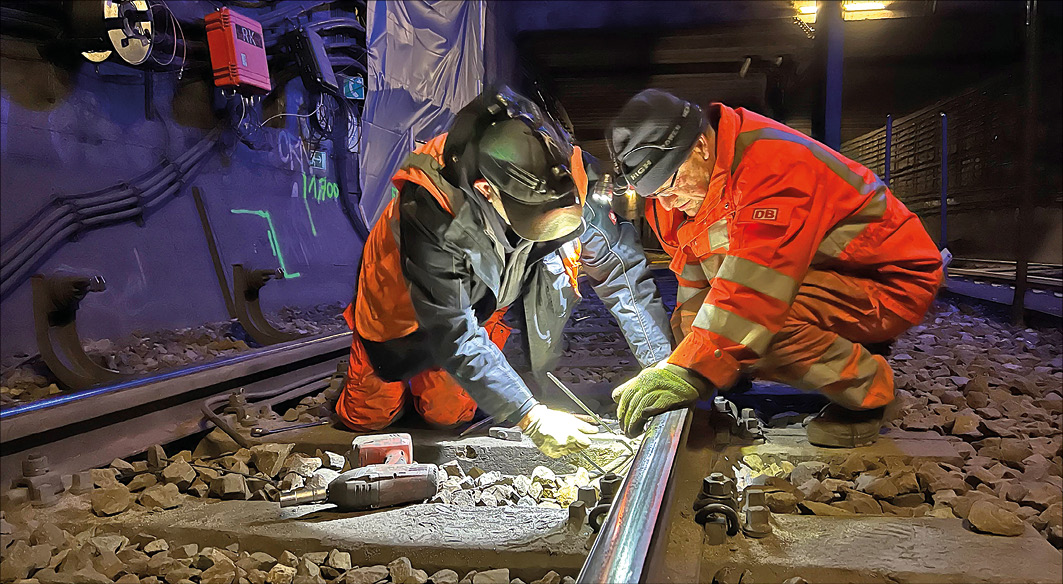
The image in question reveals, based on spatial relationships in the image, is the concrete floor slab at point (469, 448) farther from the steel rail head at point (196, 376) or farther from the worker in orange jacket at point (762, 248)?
the steel rail head at point (196, 376)

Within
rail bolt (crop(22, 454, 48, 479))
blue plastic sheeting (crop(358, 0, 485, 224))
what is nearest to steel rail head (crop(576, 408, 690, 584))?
blue plastic sheeting (crop(358, 0, 485, 224))

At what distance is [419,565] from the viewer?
4.14 feet

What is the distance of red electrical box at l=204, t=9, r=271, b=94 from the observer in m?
3.84

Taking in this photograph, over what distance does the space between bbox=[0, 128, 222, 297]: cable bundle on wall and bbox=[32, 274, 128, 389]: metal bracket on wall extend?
70 centimetres

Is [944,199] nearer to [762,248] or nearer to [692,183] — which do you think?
[762,248]

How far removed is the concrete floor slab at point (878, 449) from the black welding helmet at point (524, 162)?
0.85 metres

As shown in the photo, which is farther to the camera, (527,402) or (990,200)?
(990,200)

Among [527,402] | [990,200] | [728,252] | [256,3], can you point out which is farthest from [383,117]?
[256,3]

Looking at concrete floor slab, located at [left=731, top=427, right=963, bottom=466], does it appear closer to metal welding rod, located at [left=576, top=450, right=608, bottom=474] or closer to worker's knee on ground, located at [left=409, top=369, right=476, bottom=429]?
metal welding rod, located at [left=576, top=450, right=608, bottom=474]

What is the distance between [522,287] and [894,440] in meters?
1.09

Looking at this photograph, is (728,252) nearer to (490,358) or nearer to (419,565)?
(490,358)

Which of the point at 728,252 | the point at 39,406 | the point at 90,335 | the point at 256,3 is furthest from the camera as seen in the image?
the point at 256,3

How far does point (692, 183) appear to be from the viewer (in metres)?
1.41

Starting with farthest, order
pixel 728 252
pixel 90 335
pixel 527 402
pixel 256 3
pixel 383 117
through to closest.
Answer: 1. pixel 256 3
2. pixel 90 335
3. pixel 383 117
4. pixel 527 402
5. pixel 728 252
